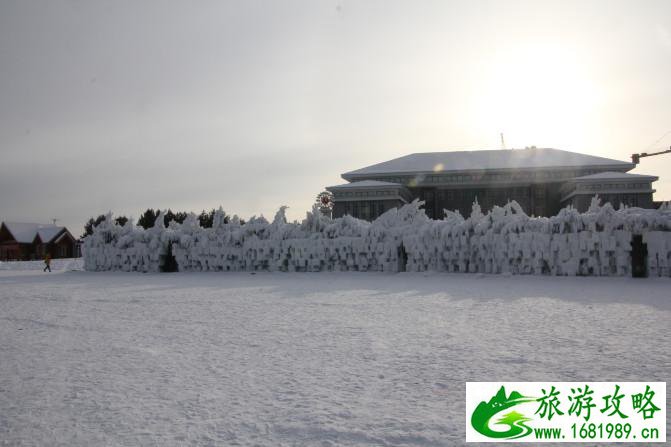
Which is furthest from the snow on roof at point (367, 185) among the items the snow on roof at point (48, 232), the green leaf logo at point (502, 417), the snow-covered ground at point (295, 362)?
the snow on roof at point (48, 232)

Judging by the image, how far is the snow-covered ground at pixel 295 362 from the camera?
2.72 metres

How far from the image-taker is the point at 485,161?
29125mm

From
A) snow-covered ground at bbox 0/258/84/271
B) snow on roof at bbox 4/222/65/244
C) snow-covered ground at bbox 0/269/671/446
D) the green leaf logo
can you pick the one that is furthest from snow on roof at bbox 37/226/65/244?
the green leaf logo

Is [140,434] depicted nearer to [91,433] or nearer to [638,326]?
[91,433]

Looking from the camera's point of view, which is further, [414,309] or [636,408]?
[414,309]

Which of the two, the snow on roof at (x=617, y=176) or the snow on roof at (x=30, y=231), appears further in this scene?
the snow on roof at (x=30, y=231)

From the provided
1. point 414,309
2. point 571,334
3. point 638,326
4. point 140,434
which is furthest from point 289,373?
point 638,326

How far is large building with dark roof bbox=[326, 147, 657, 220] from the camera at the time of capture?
26.8 metres

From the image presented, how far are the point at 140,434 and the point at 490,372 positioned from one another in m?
2.45

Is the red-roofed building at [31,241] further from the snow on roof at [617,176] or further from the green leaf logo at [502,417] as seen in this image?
the green leaf logo at [502,417]

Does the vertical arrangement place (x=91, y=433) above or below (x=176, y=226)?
below

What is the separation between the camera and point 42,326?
19.8 ft

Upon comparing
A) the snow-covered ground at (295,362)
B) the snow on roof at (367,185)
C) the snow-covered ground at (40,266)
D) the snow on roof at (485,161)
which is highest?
the snow on roof at (485,161)

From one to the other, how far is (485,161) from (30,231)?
48562 mm
